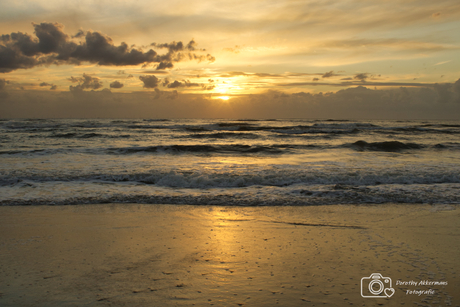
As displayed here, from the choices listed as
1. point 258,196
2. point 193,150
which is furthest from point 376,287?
point 193,150

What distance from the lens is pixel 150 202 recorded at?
6.90 m

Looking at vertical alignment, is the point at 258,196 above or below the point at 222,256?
below

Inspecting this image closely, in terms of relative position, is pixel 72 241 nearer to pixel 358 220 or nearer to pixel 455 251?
pixel 358 220

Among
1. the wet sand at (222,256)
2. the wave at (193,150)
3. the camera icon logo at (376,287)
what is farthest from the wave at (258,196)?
the wave at (193,150)

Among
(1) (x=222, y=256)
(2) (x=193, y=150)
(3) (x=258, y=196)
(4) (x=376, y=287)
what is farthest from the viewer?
(2) (x=193, y=150)

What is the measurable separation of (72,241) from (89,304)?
1896 mm

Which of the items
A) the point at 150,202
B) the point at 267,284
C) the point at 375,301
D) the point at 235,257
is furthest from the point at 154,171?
the point at 375,301

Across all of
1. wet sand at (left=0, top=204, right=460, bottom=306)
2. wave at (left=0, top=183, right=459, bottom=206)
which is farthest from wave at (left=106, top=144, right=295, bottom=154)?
wet sand at (left=0, top=204, right=460, bottom=306)

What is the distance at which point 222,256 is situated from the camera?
12.9ft

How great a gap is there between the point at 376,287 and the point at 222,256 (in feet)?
6.25

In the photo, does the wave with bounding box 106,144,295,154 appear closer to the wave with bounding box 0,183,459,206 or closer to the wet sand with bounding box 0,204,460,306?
the wave with bounding box 0,183,459,206

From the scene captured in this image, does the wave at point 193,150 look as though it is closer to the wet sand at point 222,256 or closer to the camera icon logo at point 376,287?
the wet sand at point 222,256

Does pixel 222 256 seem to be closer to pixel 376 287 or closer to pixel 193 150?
pixel 376 287

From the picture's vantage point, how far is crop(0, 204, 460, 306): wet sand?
3018 mm
